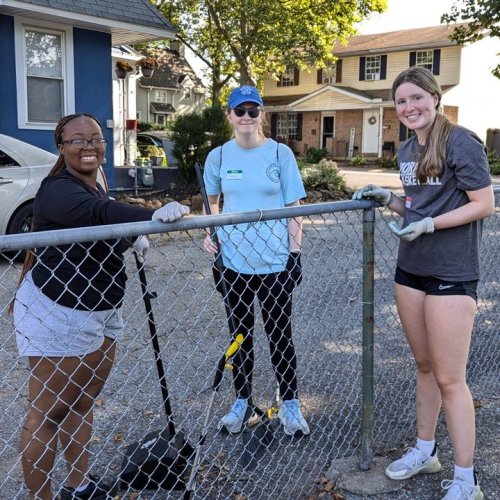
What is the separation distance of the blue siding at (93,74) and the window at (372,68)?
27157 mm

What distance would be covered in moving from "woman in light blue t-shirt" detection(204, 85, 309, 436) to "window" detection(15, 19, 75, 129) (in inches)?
331

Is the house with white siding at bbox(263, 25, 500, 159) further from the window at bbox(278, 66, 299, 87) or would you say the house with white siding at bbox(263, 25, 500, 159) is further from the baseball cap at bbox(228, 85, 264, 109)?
the baseball cap at bbox(228, 85, 264, 109)

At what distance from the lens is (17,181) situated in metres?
7.36

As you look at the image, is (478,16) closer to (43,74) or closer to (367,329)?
(43,74)

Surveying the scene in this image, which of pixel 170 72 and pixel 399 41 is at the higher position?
pixel 399 41

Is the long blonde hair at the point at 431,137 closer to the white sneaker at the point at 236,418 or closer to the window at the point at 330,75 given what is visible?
the white sneaker at the point at 236,418

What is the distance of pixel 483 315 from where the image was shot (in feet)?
17.7

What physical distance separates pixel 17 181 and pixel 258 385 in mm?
4728

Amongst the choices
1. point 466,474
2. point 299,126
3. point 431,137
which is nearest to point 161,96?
point 299,126

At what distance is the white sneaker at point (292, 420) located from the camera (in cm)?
329

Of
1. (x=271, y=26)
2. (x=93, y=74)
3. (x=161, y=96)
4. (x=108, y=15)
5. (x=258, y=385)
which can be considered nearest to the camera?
(x=258, y=385)

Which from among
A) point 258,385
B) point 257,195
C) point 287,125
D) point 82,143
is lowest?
point 258,385

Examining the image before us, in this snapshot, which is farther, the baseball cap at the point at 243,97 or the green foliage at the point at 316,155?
the green foliage at the point at 316,155

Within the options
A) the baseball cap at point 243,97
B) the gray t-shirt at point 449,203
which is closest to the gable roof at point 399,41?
the baseball cap at point 243,97
